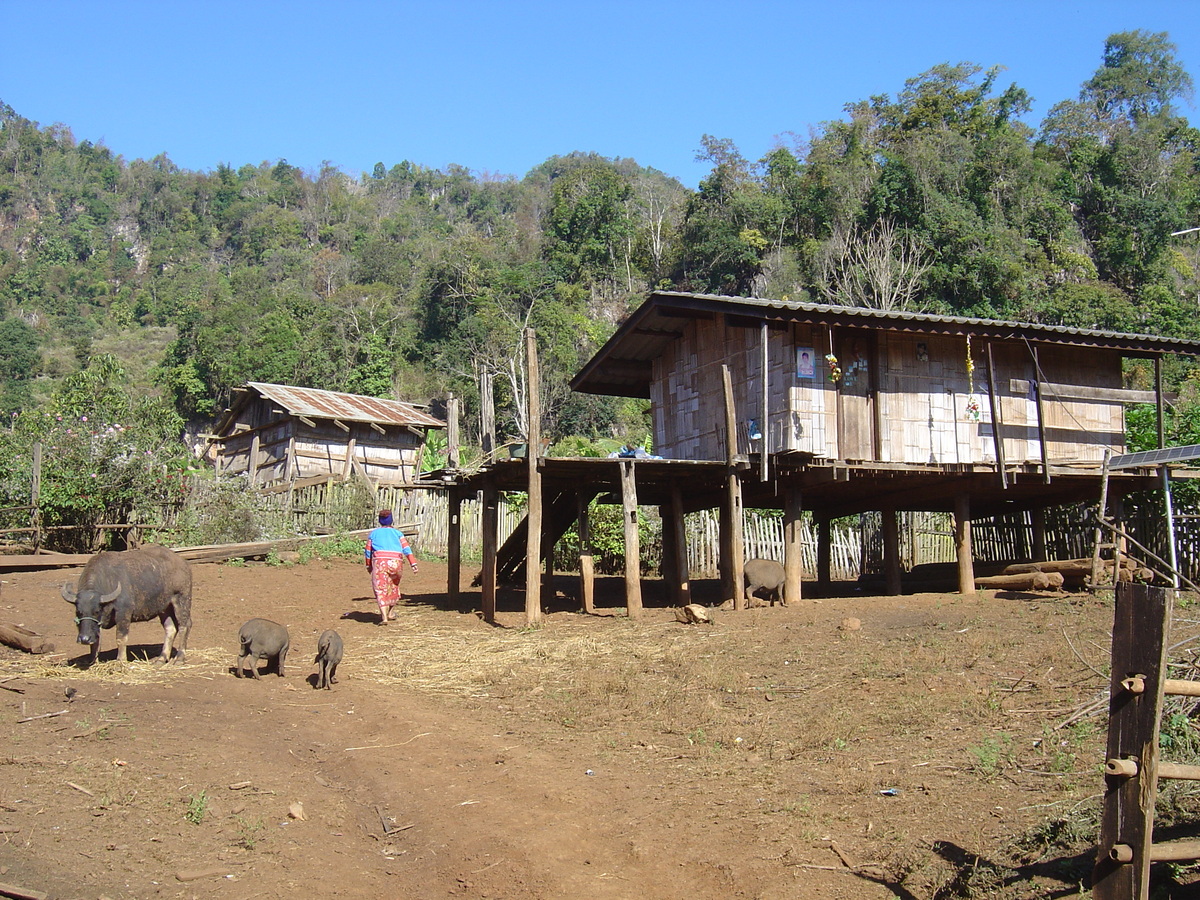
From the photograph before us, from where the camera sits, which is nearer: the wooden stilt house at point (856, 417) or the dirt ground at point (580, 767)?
the dirt ground at point (580, 767)

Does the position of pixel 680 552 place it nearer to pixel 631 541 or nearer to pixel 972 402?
pixel 631 541

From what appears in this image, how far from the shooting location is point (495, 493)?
1692 cm

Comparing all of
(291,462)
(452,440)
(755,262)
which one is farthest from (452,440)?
(755,262)

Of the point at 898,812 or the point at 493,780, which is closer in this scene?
the point at 898,812

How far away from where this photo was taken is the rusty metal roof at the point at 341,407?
3200cm

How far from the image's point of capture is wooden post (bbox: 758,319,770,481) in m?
15.6

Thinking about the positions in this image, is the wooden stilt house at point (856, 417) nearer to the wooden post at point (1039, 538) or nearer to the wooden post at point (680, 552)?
the wooden post at point (680, 552)

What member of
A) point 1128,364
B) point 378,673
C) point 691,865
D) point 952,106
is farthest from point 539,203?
point 691,865

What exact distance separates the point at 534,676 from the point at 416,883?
5659 millimetres

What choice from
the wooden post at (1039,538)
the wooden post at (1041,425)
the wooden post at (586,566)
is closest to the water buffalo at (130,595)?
the wooden post at (586,566)

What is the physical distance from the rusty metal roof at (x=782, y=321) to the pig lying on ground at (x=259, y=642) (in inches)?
314

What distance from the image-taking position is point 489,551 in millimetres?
15930

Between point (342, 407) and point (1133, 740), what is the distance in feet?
103

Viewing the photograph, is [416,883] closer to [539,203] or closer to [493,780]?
[493,780]
